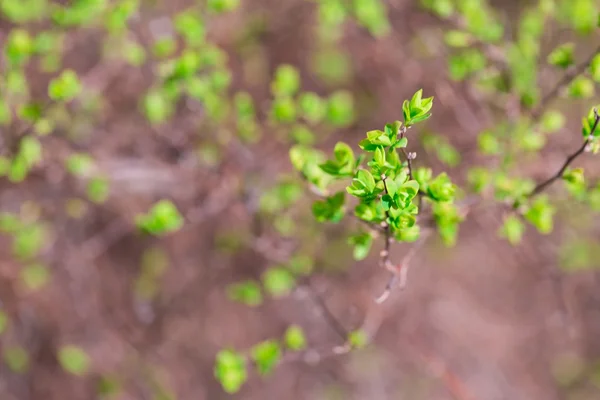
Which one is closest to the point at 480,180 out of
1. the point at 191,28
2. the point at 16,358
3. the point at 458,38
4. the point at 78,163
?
the point at 458,38

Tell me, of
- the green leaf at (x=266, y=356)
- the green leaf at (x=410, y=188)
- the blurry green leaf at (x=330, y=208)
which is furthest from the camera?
the green leaf at (x=266, y=356)

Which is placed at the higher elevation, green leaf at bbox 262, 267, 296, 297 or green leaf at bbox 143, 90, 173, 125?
green leaf at bbox 143, 90, 173, 125

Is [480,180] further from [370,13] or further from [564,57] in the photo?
[370,13]

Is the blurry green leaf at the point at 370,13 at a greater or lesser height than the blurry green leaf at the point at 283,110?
greater

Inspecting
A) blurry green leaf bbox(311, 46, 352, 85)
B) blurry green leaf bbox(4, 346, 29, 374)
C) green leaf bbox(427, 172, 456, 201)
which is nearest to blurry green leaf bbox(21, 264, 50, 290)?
blurry green leaf bbox(4, 346, 29, 374)

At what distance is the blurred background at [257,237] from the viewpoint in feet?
6.71

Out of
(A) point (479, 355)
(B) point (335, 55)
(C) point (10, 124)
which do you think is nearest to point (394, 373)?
(A) point (479, 355)

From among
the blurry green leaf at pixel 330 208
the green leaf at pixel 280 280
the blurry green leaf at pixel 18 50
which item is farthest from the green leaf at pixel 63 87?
the green leaf at pixel 280 280

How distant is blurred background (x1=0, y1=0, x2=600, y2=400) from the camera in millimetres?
2045

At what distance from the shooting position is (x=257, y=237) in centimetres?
197

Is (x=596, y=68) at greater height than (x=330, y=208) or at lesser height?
greater

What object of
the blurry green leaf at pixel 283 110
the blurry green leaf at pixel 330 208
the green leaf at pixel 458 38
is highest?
the green leaf at pixel 458 38

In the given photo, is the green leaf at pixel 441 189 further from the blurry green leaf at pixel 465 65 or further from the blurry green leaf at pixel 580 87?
the blurry green leaf at pixel 465 65

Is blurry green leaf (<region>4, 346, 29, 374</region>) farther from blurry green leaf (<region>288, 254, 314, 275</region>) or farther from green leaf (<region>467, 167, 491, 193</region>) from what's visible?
green leaf (<region>467, 167, 491, 193</region>)
